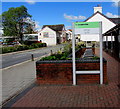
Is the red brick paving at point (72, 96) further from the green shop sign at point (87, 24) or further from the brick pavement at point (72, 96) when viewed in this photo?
the green shop sign at point (87, 24)

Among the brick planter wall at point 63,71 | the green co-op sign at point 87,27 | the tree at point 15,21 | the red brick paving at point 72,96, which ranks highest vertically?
the tree at point 15,21

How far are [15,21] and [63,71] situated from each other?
46911 millimetres

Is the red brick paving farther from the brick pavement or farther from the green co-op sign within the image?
the green co-op sign

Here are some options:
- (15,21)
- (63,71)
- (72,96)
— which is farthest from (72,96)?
(15,21)

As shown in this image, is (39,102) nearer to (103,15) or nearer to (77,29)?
(77,29)

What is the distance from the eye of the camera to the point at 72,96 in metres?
5.11

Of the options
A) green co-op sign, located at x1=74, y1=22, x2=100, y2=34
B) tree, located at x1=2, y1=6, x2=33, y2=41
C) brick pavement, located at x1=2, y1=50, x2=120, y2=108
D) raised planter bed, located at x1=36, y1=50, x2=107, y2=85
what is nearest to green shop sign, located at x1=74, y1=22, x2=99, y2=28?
green co-op sign, located at x1=74, y1=22, x2=100, y2=34

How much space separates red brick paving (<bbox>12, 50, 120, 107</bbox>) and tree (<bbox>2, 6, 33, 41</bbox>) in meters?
47.0

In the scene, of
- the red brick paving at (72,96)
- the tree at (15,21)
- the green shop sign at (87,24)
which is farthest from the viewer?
the tree at (15,21)

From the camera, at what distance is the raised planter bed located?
6316 millimetres

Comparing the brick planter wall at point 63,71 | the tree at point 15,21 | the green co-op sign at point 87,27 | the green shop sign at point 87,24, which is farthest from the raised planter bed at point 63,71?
the tree at point 15,21

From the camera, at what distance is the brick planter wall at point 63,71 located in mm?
6316

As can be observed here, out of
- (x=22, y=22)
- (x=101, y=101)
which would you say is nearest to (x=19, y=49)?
(x=22, y=22)

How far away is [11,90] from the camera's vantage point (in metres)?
6.25
